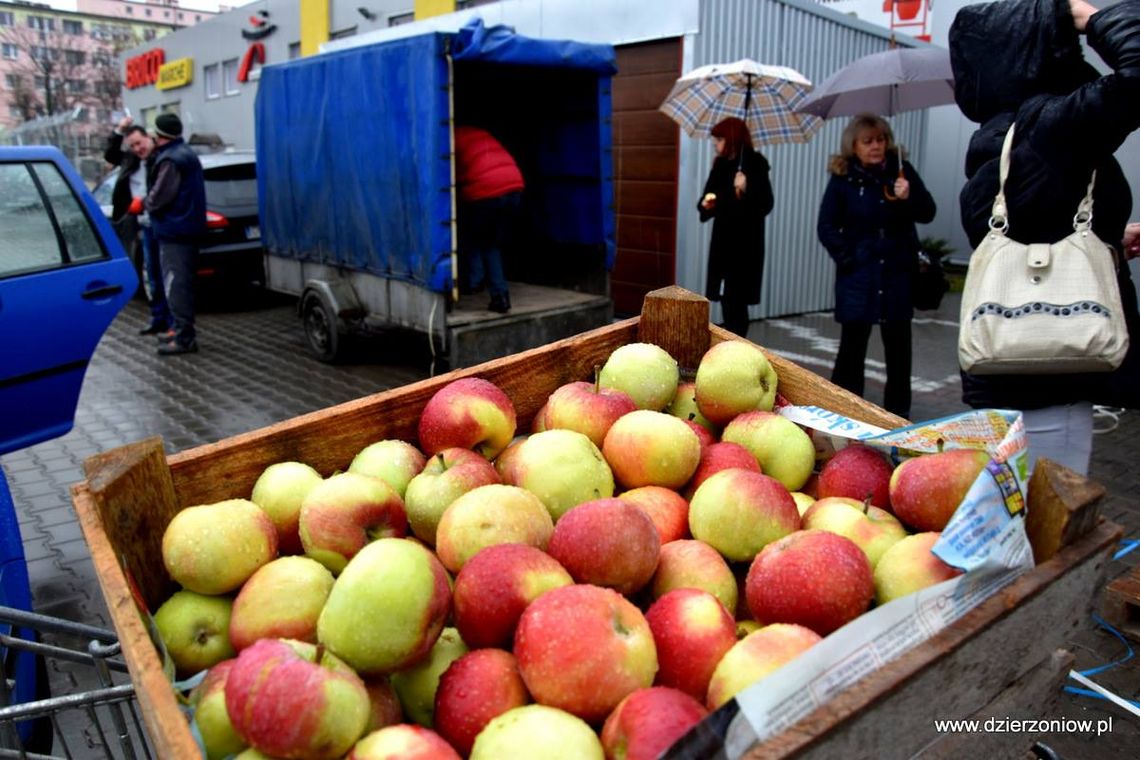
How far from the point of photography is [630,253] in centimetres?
1009

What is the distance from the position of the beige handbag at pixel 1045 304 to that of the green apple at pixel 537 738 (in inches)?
74.3

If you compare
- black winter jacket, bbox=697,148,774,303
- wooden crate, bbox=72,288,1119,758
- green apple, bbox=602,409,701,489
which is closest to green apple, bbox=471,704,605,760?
wooden crate, bbox=72,288,1119,758

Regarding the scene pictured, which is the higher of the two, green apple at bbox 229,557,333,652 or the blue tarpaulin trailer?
the blue tarpaulin trailer

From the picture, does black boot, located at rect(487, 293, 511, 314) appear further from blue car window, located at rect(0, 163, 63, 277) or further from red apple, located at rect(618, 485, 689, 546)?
red apple, located at rect(618, 485, 689, 546)

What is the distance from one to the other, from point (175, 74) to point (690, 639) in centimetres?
2954

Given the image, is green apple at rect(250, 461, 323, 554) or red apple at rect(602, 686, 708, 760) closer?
red apple at rect(602, 686, 708, 760)

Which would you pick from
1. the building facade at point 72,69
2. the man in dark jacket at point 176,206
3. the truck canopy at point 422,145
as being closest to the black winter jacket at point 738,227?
the truck canopy at point 422,145

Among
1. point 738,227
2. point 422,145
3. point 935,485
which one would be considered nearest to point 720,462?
point 935,485

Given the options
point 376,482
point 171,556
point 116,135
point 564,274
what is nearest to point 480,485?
point 376,482

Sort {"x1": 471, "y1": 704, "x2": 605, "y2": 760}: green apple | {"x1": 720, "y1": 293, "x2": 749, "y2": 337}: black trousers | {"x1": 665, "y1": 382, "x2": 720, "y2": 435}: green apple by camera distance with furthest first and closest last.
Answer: {"x1": 720, "y1": 293, "x2": 749, "y2": 337}: black trousers
{"x1": 665, "y1": 382, "x2": 720, "y2": 435}: green apple
{"x1": 471, "y1": 704, "x2": 605, "y2": 760}: green apple

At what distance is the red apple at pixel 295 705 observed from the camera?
1.20m

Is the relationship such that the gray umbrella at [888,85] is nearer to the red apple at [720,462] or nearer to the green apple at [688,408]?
the green apple at [688,408]

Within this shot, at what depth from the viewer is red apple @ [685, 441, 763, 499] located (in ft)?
6.59

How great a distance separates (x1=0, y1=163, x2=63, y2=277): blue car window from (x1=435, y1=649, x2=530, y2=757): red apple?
3.78 meters
